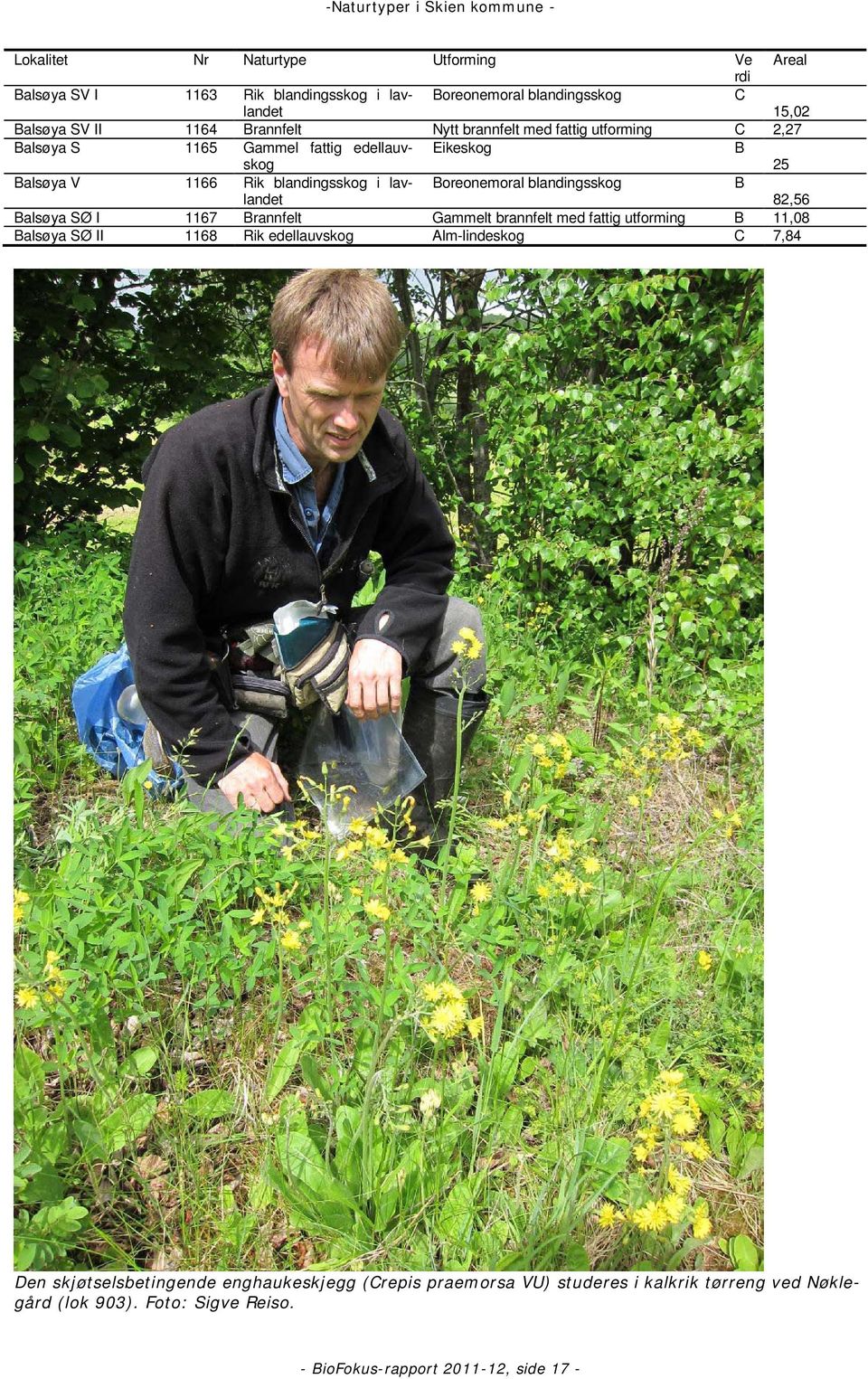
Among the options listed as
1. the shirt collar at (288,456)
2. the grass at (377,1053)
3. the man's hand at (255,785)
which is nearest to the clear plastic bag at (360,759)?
the man's hand at (255,785)

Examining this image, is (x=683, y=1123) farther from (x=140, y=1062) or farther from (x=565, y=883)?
(x=140, y=1062)

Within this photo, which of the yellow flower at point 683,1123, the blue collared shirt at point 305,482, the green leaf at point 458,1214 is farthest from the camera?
the blue collared shirt at point 305,482

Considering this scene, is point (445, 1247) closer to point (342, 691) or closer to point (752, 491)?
point (342, 691)

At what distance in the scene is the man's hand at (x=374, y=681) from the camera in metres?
2.30

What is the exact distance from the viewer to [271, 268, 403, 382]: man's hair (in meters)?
2.08

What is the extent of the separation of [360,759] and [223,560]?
694 mm

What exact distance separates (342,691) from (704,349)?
1934mm

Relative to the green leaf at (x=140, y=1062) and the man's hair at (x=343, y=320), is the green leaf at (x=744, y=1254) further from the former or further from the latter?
the man's hair at (x=343, y=320)

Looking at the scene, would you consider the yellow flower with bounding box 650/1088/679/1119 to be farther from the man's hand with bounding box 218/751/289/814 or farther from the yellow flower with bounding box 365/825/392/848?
the man's hand with bounding box 218/751/289/814

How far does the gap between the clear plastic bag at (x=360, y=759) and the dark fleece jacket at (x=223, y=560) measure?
0.91 ft

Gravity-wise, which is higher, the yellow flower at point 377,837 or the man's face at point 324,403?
the man's face at point 324,403

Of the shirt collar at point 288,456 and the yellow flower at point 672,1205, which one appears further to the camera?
the shirt collar at point 288,456
